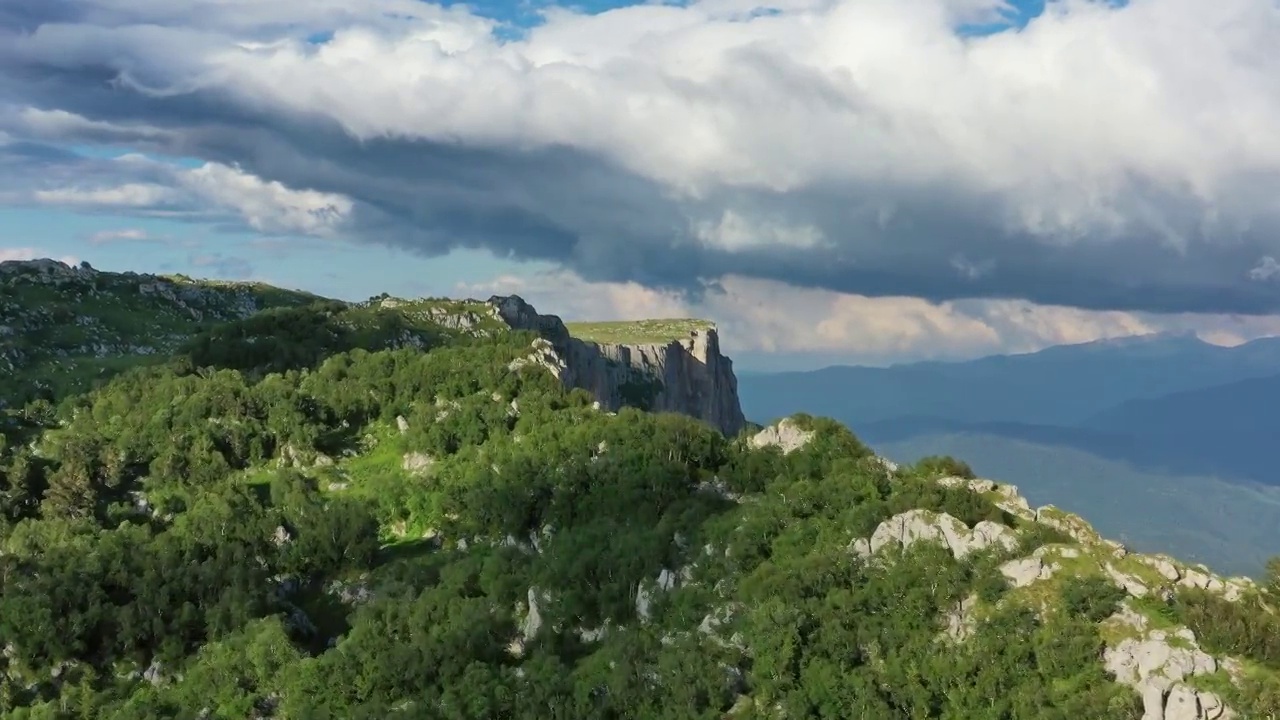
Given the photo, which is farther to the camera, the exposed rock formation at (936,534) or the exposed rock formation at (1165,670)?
the exposed rock formation at (936,534)

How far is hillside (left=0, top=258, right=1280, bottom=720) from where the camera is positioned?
48.4 metres

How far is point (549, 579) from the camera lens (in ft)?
205

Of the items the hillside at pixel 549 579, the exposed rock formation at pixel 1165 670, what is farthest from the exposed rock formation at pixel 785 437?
the exposed rock formation at pixel 1165 670

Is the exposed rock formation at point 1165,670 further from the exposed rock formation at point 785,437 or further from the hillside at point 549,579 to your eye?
the exposed rock formation at point 785,437

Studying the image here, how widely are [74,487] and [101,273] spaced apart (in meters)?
120

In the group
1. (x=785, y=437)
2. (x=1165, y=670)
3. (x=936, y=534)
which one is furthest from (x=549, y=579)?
(x=1165, y=670)

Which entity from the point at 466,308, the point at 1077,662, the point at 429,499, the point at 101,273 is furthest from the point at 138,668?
the point at 101,273

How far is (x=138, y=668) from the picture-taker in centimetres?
6469

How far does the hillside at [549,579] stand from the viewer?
159ft

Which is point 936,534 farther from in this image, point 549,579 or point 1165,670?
point 549,579

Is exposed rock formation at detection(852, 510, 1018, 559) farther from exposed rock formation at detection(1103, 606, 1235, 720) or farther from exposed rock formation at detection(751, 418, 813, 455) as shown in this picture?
exposed rock formation at detection(751, 418, 813, 455)

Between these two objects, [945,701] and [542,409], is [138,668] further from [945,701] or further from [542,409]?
[945,701]

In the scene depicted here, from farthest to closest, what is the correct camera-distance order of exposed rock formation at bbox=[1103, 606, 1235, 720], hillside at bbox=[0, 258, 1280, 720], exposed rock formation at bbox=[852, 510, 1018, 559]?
exposed rock formation at bbox=[852, 510, 1018, 559]
hillside at bbox=[0, 258, 1280, 720]
exposed rock formation at bbox=[1103, 606, 1235, 720]

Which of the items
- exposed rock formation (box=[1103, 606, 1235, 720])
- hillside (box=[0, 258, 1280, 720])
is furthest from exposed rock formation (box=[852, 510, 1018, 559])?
exposed rock formation (box=[1103, 606, 1235, 720])
